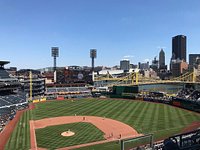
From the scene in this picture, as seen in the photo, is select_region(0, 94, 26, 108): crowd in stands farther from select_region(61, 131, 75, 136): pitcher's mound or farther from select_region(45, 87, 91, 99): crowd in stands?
select_region(45, 87, 91, 99): crowd in stands

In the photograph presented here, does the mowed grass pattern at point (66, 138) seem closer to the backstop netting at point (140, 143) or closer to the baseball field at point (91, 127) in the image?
the baseball field at point (91, 127)

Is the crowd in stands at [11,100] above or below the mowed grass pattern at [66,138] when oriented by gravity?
above

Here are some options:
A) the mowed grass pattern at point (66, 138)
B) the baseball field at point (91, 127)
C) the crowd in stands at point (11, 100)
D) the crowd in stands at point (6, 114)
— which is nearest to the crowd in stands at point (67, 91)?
the crowd in stands at point (11, 100)

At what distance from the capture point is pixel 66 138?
114 ft

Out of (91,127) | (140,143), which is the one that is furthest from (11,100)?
(140,143)

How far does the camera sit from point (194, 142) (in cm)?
1505

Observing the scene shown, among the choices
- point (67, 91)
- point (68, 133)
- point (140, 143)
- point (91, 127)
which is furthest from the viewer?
point (67, 91)

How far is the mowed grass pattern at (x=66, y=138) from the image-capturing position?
106 feet

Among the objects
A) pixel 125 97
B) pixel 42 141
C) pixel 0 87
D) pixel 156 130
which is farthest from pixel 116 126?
pixel 125 97

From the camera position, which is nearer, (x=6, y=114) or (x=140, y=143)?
(x=140, y=143)

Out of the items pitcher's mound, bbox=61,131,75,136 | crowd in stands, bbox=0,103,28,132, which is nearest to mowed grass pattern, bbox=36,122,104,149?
pitcher's mound, bbox=61,131,75,136

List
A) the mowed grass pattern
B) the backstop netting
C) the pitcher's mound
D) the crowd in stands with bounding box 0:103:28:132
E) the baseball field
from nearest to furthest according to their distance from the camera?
the backstop netting, the mowed grass pattern, the baseball field, the pitcher's mound, the crowd in stands with bounding box 0:103:28:132

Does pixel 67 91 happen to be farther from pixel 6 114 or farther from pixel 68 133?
pixel 68 133

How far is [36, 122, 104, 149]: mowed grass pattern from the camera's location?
32438 millimetres
